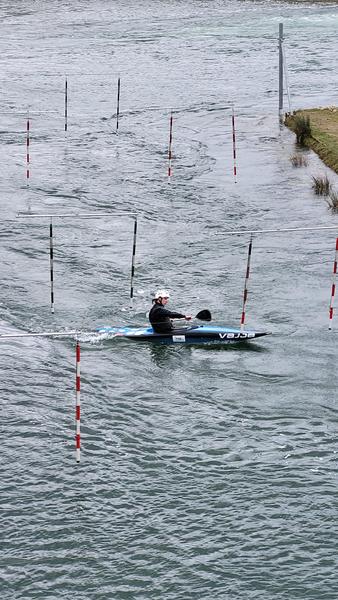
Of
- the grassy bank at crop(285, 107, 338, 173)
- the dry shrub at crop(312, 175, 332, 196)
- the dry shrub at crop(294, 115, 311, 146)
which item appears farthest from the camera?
the dry shrub at crop(294, 115, 311, 146)

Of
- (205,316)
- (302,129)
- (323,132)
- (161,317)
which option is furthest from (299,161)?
(161,317)

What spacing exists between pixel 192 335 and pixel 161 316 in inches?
38.2

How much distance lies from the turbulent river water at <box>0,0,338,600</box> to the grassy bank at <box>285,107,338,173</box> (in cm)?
70

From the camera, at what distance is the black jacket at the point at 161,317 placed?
94.0ft

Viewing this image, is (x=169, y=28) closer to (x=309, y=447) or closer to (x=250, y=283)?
(x=250, y=283)

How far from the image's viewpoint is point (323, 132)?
50156mm

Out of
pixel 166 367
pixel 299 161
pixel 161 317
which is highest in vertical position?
pixel 299 161

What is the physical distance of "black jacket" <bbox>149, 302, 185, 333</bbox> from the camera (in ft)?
94.0

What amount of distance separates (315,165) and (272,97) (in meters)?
14.7

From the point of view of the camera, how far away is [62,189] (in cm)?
4378

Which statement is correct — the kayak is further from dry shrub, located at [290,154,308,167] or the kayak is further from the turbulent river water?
dry shrub, located at [290,154,308,167]

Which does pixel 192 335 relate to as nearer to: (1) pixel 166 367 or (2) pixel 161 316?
(2) pixel 161 316

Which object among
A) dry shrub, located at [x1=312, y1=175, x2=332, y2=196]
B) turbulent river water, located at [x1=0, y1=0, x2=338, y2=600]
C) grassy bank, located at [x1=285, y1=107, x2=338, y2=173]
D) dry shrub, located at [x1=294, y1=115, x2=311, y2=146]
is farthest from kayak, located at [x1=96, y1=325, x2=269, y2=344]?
dry shrub, located at [x1=294, y1=115, x2=311, y2=146]

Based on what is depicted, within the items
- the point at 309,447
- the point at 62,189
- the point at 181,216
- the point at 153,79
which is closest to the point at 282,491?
the point at 309,447
